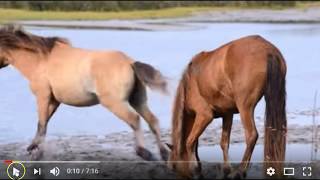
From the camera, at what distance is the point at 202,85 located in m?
2.88

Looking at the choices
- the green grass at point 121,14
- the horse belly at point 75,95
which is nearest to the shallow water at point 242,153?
the horse belly at point 75,95

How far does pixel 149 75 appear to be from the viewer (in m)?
2.90

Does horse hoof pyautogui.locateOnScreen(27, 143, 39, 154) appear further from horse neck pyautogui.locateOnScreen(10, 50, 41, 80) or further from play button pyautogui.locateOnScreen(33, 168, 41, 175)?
horse neck pyautogui.locateOnScreen(10, 50, 41, 80)

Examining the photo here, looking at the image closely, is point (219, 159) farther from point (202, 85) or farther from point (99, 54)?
point (99, 54)

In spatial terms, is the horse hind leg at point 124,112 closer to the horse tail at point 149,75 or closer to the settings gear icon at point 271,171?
the horse tail at point 149,75

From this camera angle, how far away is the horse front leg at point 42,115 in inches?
117

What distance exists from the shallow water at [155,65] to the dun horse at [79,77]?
74mm

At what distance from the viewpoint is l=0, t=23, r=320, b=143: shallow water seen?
3.08 m

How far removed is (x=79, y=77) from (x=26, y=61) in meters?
0.30

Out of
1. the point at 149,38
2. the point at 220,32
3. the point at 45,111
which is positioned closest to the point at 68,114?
the point at 45,111

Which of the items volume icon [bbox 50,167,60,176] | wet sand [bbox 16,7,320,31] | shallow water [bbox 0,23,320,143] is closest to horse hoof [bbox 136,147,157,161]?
shallow water [bbox 0,23,320,143]

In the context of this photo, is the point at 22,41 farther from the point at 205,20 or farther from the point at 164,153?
the point at 205,20

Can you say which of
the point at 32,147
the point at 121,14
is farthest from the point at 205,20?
the point at 32,147

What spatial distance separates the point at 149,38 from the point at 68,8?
58 cm
